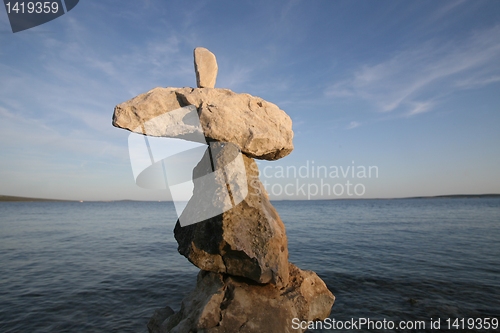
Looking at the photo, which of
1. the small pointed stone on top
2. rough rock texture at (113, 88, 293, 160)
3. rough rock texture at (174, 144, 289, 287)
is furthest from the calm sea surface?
the small pointed stone on top

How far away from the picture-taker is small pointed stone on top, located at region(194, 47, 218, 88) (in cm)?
645

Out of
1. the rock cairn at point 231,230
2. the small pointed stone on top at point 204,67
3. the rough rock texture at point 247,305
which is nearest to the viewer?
the rough rock texture at point 247,305

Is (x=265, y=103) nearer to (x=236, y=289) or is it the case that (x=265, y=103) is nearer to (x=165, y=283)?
(x=236, y=289)

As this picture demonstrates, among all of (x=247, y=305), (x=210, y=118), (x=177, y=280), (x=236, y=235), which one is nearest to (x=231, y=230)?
(x=236, y=235)

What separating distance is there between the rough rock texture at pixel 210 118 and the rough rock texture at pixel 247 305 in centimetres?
301

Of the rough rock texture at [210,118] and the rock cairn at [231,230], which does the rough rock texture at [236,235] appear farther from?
the rough rock texture at [210,118]

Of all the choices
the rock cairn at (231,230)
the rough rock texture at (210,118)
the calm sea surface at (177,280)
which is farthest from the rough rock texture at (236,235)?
the calm sea surface at (177,280)

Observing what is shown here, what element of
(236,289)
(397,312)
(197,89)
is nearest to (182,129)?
(197,89)

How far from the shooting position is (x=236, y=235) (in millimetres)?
5500

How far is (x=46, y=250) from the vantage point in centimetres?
2017

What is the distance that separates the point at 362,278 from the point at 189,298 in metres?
9.64

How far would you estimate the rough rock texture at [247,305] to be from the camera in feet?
17.2

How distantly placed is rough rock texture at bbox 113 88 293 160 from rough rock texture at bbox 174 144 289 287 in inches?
18.5

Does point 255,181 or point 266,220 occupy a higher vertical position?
point 255,181
